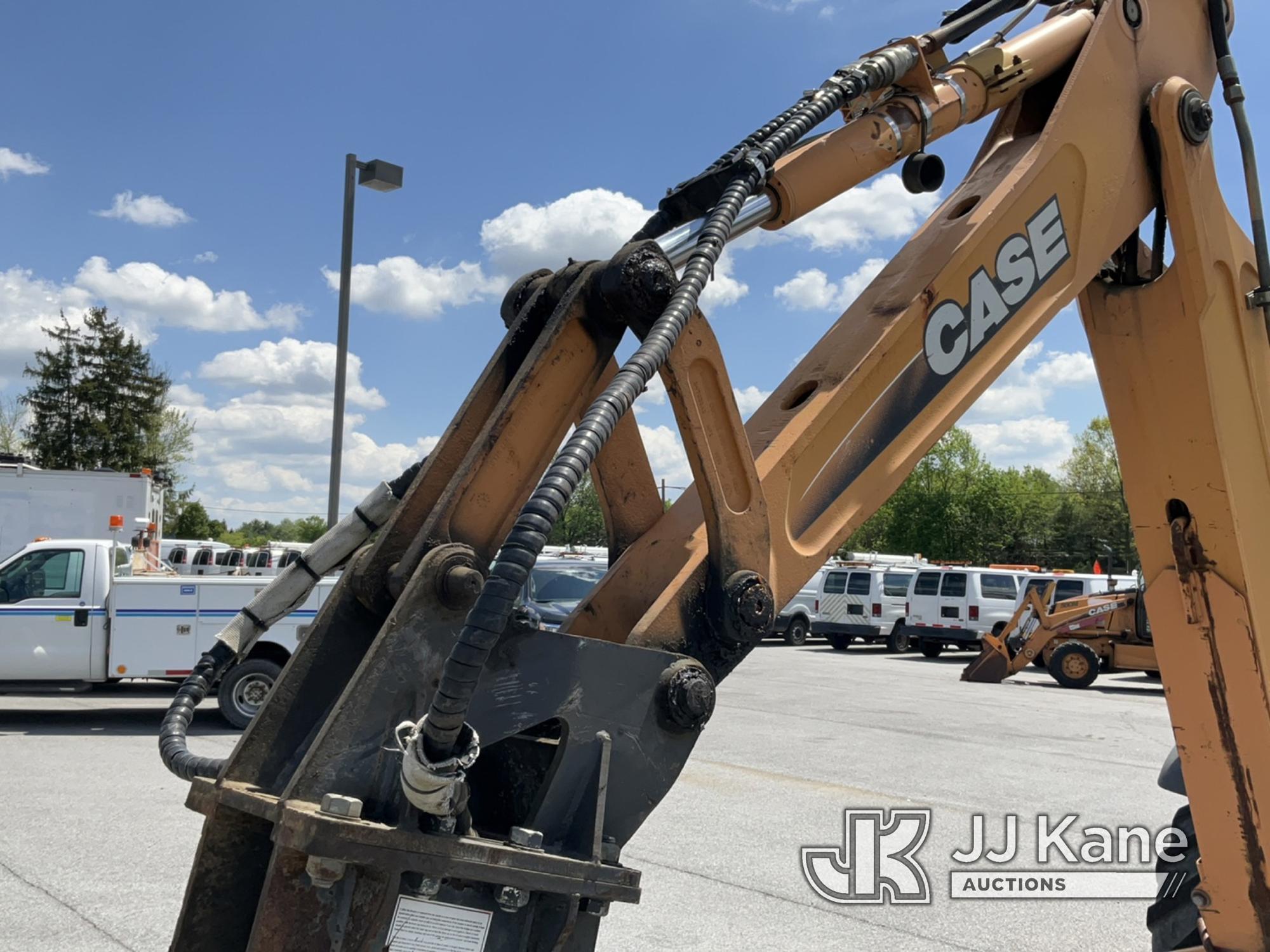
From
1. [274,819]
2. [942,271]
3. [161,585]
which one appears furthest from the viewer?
[161,585]

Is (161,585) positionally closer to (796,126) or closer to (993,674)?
(796,126)

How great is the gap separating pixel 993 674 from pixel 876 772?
11609 mm

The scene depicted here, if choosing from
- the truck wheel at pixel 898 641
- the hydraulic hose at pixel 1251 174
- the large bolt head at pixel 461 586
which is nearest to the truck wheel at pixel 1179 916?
the hydraulic hose at pixel 1251 174

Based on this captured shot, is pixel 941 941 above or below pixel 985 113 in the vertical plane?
below

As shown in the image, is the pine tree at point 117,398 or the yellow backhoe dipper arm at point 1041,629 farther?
the pine tree at point 117,398

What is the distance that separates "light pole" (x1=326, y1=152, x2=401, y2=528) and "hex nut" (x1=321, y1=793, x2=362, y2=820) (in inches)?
415

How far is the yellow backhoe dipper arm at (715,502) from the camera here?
2043 mm

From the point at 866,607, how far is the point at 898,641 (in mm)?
1151

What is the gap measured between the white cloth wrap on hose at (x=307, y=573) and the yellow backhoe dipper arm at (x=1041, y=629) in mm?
19560

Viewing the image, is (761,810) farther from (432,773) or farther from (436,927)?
(432,773)

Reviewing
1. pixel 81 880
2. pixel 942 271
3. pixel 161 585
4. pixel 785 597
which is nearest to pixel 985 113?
pixel 942 271

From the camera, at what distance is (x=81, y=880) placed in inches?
255

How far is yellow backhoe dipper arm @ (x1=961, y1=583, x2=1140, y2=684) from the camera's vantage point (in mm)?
20641

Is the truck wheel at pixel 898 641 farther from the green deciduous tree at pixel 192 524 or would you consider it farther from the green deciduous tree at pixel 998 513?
the green deciduous tree at pixel 192 524
